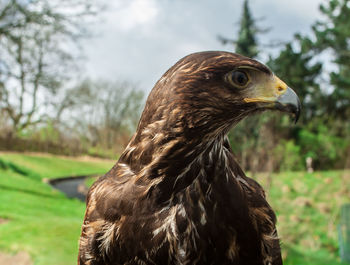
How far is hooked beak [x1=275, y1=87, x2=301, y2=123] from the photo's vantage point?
1763 millimetres

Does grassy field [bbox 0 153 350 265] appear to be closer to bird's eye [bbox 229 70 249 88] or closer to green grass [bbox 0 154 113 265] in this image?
green grass [bbox 0 154 113 265]

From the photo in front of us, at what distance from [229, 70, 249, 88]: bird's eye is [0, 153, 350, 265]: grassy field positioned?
1990 mm

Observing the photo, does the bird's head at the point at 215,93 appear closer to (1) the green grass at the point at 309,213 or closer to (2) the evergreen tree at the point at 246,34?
(1) the green grass at the point at 309,213

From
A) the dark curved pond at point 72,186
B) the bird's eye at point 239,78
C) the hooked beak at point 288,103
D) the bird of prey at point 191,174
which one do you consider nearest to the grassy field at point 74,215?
the dark curved pond at point 72,186

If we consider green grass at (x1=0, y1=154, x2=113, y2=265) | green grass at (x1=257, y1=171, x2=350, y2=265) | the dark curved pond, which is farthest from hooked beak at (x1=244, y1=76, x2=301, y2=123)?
the dark curved pond

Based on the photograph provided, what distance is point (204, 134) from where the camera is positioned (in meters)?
1.73

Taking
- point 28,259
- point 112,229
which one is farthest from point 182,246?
point 28,259

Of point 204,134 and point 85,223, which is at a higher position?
point 204,134

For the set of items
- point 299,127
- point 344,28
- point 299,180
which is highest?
point 344,28

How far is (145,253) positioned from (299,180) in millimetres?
18595

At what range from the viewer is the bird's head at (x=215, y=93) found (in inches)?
66.7

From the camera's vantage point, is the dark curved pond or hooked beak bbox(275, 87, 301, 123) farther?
the dark curved pond

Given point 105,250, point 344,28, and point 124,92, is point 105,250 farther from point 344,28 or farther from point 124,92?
point 124,92

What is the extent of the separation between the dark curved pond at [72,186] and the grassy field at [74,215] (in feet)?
2.05
